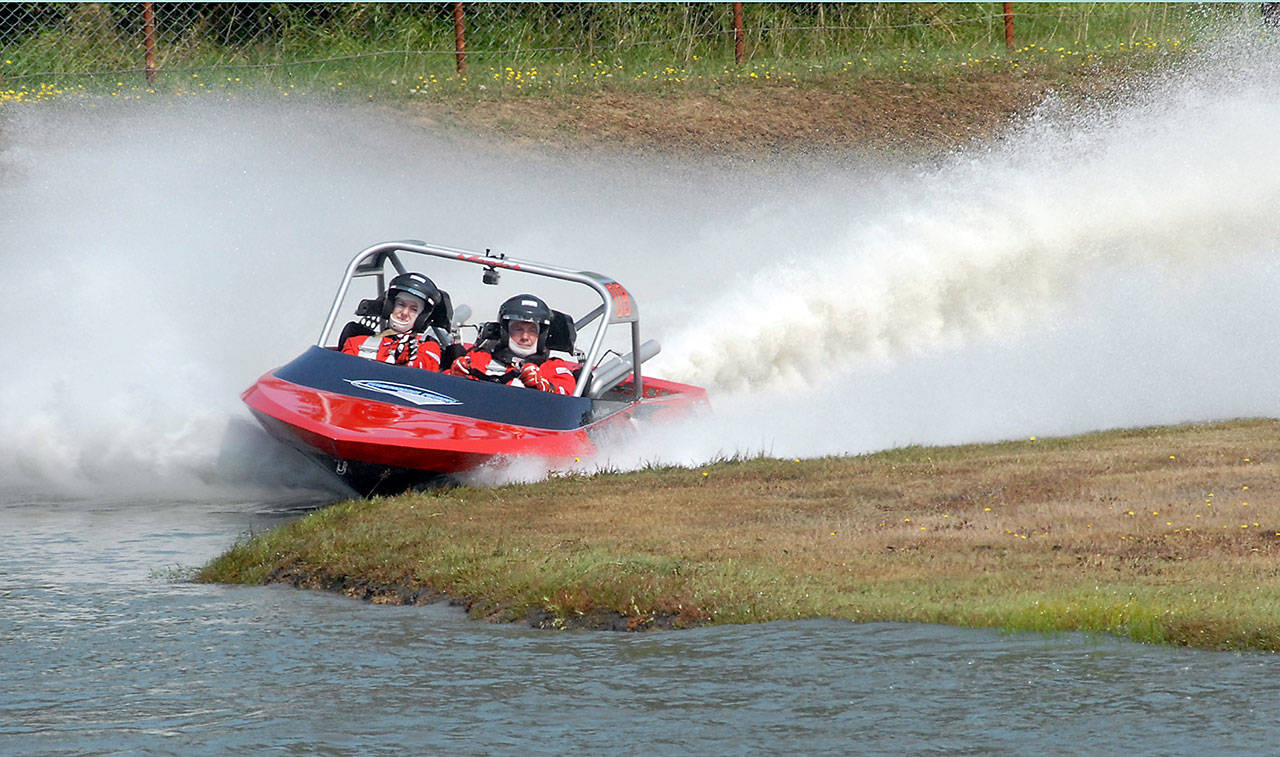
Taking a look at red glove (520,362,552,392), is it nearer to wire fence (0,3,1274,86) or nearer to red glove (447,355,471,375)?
red glove (447,355,471,375)

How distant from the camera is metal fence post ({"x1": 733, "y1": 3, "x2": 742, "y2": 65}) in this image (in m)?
29.9

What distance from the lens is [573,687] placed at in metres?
7.96

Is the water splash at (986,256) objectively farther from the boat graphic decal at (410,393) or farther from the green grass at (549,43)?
the green grass at (549,43)

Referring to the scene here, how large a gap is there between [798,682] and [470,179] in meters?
20.2

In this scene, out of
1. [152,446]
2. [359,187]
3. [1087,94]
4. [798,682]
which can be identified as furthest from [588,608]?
[1087,94]

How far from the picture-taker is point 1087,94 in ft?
98.7

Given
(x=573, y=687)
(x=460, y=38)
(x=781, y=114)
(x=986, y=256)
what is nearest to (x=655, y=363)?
(x=986, y=256)

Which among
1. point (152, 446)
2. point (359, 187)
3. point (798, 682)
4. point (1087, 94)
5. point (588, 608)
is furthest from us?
point (1087, 94)

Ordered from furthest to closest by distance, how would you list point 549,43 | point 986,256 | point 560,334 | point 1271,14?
point 549,43
point 1271,14
point 986,256
point 560,334

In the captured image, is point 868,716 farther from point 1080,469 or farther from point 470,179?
point 470,179

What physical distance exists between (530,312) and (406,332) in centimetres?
119

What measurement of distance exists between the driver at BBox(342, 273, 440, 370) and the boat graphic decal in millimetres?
764

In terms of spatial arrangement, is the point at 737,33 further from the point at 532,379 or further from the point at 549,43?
the point at 532,379

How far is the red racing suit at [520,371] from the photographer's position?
45.0 ft
